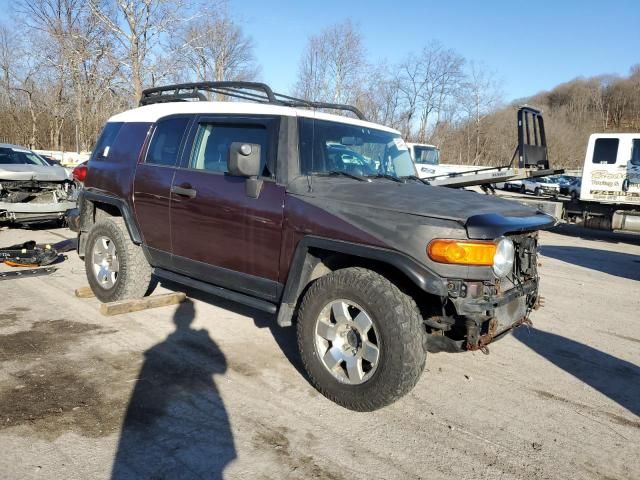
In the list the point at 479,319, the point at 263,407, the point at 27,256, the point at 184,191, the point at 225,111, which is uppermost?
the point at 225,111

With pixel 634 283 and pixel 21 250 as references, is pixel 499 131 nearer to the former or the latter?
pixel 634 283

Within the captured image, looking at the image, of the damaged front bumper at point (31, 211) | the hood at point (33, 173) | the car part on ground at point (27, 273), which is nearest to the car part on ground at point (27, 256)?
the car part on ground at point (27, 273)

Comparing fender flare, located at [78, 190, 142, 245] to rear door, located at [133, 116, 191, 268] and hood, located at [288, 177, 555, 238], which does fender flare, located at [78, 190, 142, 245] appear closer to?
rear door, located at [133, 116, 191, 268]

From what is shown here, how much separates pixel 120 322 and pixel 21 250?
3214mm

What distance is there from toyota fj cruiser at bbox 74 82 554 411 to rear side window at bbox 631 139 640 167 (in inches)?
418

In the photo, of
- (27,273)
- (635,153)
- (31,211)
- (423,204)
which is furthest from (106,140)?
(635,153)

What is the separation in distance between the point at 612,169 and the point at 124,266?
1268cm

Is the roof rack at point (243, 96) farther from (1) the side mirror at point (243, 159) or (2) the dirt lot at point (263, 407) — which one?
(2) the dirt lot at point (263, 407)

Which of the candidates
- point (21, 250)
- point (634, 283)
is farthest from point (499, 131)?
point (21, 250)

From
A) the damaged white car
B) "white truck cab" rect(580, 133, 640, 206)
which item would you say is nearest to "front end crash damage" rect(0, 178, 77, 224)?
the damaged white car

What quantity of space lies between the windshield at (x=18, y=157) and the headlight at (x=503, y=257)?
10175mm

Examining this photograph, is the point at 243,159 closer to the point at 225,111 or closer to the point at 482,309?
the point at 225,111

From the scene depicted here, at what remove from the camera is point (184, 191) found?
14.5 feet

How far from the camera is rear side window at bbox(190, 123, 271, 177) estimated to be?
4068 mm
